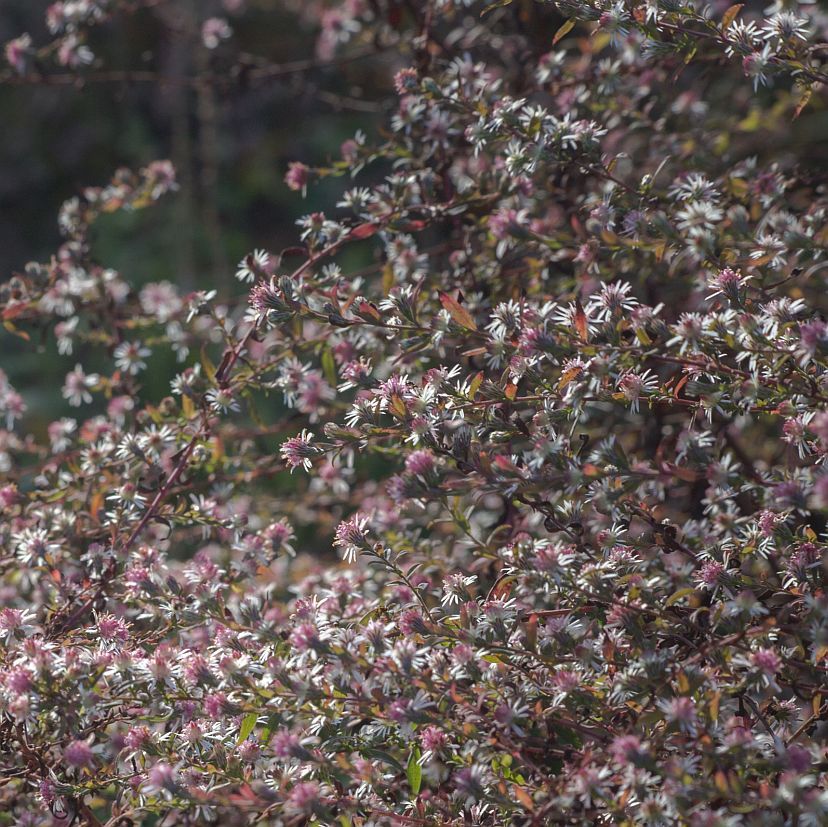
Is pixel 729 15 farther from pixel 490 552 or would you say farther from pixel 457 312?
pixel 490 552

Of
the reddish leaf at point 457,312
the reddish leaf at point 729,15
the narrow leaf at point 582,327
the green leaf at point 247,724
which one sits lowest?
the green leaf at point 247,724

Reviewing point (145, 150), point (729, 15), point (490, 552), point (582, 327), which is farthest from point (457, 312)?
point (145, 150)

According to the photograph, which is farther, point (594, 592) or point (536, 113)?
point (536, 113)

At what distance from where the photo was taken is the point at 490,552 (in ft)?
3.18

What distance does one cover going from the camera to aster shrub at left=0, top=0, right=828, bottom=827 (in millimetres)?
833

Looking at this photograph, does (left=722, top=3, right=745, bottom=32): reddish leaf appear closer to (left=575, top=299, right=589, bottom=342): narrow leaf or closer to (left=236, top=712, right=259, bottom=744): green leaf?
(left=575, top=299, right=589, bottom=342): narrow leaf

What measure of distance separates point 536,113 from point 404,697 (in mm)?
613

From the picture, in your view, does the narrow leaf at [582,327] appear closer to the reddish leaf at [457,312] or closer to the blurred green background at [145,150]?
the reddish leaf at [457,312]

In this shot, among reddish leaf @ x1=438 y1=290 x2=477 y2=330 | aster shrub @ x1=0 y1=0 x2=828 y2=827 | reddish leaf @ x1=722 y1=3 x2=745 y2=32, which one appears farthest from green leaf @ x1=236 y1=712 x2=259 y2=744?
reddish leaf @ x1=722 y1=3 x2=745 y2=32

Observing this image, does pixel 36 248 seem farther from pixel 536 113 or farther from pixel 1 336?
pixel 536 113

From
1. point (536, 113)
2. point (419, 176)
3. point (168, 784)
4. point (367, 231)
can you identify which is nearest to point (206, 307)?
point (367, 231)

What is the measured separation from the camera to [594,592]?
875mm

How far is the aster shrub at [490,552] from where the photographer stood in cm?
83

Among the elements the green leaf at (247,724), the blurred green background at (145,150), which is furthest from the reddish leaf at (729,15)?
A: the blurred green background at (145,150)
